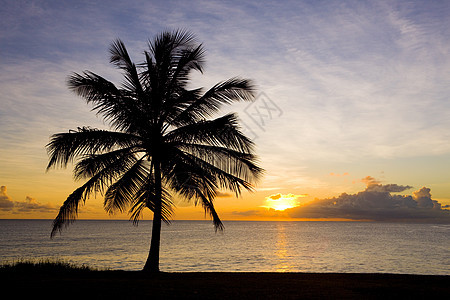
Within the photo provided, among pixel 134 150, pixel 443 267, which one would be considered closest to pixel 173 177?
pixel 134 150

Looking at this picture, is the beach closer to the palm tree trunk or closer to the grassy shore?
the grassy shore

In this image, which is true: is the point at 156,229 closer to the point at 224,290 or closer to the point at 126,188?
the point at 126,188

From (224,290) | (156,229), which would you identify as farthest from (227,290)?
(156,229)

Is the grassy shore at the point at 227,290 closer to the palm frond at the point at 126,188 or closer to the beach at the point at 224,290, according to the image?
the beach at the point at 224,290

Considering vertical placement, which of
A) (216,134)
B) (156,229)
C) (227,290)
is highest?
(216,134)

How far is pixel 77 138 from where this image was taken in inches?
509

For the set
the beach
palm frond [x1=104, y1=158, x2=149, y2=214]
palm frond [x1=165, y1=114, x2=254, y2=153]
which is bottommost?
the beach

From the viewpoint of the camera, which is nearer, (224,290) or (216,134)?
(224,290)

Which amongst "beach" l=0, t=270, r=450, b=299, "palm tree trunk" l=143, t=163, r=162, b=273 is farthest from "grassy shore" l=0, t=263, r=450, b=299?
"palm tree trunk" l=143, t=163, r=162, b=273

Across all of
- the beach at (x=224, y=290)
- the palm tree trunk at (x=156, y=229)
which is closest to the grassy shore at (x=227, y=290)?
the beach at (x=224, y=290)

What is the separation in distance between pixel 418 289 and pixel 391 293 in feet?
3.34

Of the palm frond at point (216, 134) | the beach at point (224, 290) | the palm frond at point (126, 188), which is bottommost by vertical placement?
the beach at point (224, 290)

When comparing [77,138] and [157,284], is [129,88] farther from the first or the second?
[157,284]

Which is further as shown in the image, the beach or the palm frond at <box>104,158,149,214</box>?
A: the palm frond at <box>104,158,149,214</box>
